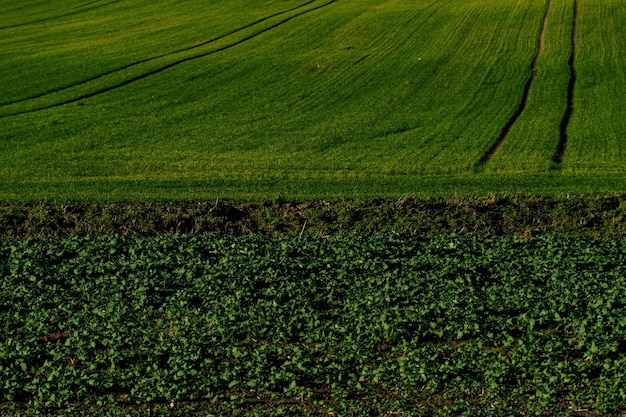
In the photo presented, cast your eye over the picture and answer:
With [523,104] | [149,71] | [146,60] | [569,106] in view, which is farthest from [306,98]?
[569,106]

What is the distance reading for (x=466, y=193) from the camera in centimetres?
2364

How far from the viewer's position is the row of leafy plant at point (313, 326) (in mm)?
11836

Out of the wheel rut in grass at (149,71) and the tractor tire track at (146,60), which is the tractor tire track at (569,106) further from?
the tractor tire track at (146,60)

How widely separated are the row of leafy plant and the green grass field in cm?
625

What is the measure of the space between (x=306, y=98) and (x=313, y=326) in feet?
78.3

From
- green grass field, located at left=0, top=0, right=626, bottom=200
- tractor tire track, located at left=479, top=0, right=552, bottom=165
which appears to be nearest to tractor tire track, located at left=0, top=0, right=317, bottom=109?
green grass field, located at left=0, top=0, right=626, bottom=200

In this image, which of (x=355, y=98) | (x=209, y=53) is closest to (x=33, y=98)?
(x=209, y=53)

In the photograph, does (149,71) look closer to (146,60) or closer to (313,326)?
(146,60)

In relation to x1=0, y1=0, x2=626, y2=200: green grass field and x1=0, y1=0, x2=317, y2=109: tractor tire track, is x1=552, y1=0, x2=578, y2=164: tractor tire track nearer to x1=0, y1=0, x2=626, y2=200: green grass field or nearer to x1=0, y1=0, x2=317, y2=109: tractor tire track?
x1=0, y1=0, x2=626, y2=200: green grass field

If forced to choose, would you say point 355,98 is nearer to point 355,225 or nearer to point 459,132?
point 459,132

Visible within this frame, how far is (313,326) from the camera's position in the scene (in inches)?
555

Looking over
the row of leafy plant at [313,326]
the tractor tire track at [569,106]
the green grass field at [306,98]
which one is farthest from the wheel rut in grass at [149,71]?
the row of leafy plant at [313,326]

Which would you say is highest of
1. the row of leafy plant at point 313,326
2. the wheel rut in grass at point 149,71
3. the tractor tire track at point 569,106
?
the wheel rut in grass at point 149,71

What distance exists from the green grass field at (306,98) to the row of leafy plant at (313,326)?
6.25m
